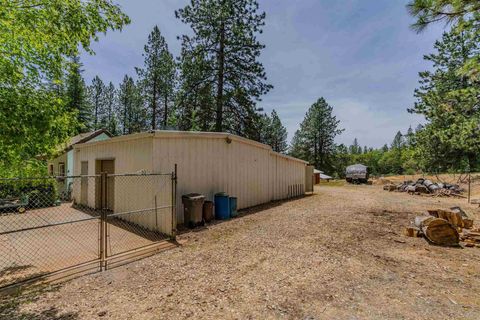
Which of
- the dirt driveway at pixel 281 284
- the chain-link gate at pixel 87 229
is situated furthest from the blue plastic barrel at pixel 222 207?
the chain-link gate at pixel 87 229

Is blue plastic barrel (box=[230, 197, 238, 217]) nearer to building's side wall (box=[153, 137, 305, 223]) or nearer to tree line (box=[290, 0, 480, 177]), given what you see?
building's side wall (box=[153, 137, 305, 223])

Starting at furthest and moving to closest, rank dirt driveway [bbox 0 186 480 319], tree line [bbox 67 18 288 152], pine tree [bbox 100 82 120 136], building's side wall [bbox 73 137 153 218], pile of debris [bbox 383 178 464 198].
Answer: pine tree [bbox 100 82 120 136], tree line [bbox 67 18 288 152], pile of debris [bbox 383 178 464 198], building's side wall [bbox 73 137 153 218], dirt driveway [bbox 0 186 480 319]

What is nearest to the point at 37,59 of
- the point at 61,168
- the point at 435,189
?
the point at 61,168

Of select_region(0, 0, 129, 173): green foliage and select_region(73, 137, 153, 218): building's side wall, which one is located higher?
select_region(0, 0, 129, 173): green foliage

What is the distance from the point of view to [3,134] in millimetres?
4125

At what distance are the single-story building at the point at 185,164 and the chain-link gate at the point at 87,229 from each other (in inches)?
5.2

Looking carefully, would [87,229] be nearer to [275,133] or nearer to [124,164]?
[124,164]

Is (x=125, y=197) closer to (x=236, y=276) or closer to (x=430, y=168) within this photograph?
(x=236, y=276)

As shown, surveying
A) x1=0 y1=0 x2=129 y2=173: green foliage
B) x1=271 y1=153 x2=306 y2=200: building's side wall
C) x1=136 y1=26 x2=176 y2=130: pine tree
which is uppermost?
x1=136 y1=26 x2=176 y2=130: pine tree

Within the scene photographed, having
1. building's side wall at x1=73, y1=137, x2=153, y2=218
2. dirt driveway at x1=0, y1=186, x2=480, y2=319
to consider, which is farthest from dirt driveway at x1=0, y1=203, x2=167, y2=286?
dirt driveway at x1=0, y1=186, x2=480, y2=319

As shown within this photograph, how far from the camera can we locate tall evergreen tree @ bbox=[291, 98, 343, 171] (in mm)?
40344

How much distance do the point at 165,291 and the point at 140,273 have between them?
95 cm

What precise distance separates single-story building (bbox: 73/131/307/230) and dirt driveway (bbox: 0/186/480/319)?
97.5 inches

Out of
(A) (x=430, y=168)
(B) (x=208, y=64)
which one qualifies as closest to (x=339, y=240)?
(B) (x=208, y=64)
